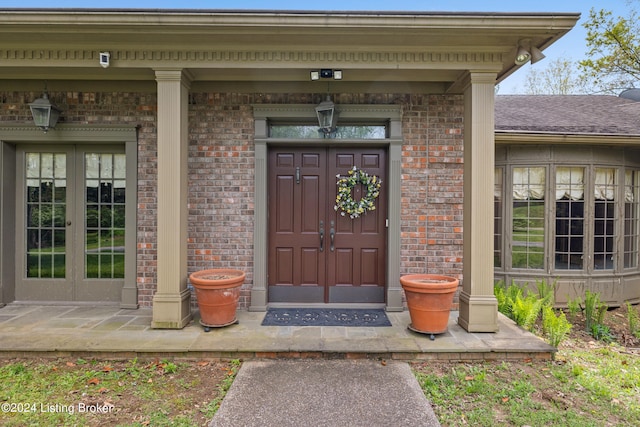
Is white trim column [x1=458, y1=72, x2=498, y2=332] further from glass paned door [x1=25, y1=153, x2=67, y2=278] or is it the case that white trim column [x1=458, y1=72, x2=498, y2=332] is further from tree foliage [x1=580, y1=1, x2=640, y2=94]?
tree foliage [x1=580, y1=1, x2=640, y2=94]

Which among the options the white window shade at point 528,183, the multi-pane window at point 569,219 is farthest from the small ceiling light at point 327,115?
the multi-pane window at point 569,219

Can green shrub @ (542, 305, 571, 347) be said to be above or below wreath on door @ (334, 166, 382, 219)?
below

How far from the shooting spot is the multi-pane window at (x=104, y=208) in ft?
14.5

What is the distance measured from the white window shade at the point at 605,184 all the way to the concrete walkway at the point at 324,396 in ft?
13.4

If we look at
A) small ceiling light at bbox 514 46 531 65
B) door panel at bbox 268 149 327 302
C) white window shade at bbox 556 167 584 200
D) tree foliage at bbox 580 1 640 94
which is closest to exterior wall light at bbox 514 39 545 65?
small ceiling light at bbox 514 46 531 65

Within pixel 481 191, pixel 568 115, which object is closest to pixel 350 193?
pixel 481 191

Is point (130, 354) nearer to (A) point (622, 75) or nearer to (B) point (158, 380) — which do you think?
(B) point (158, 380)

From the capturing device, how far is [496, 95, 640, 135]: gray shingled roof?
4875mm

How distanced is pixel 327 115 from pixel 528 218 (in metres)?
3.21

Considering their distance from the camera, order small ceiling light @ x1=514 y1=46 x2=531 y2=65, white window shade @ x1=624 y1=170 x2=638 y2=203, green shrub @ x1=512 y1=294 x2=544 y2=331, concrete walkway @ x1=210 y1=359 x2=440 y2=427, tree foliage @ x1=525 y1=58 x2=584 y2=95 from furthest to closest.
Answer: tree foliage @ x1=525 y1=58 x2=584 y2=95 < white window shade @ x1=624 y1=170 x2=638 y2=203 < green shrub @ x1=512 y1=294 x2=544 y2=331 < small ceiling light @ x1=514 y1=46 x2=531 y2=65 < concrete walkway @ x1=210 y1=359 x2=440 y2=427

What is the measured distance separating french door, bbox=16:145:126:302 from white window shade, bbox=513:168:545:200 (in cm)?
519

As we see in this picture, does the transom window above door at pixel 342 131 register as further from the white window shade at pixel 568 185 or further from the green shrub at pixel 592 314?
the green shrub at pixel 592 314

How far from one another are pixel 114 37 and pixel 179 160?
127 cm

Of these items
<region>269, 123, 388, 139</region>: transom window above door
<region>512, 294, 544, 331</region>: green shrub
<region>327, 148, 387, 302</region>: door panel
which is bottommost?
<region>512, 294, 544, 331</region>: green shrub
